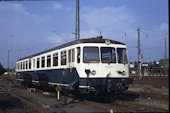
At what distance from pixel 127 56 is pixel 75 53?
117 inches

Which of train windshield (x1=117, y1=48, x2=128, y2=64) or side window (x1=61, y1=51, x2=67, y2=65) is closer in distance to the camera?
train windshield (x1=117, y1=48, x2=128, y2=64)

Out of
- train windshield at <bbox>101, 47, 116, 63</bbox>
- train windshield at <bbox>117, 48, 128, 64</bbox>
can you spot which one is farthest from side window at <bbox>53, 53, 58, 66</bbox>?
train windshield at <bbox>117, 48, 128, 64</bbox>

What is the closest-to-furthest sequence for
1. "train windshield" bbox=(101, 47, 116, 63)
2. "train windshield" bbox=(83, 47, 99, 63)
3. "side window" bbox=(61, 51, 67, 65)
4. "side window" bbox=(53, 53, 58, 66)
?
"train windshield" bbox=(83, 47, 99, 63)
"train windshield" bbox=(101, 47, 116, 63)
"side window" bbox=(61, 51, 67, 65)
"side window" bbox=(53, 53, 58, 66)

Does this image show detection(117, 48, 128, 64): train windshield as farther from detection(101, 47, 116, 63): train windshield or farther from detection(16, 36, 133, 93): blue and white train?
detection(101, 47, 116, 63): train windshield

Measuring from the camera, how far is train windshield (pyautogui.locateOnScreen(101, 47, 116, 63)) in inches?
459

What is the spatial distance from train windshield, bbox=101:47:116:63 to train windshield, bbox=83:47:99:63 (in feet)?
1.09

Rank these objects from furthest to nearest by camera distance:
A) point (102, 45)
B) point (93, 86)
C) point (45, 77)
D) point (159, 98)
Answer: point (45, 77)
point (159, 98)
point (102, 45)
point (93, 86)

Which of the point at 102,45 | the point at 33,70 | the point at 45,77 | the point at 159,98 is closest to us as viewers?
the point at 102,45

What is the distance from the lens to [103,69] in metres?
11.4

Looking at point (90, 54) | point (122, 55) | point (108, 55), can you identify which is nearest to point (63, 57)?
point (90, 54)

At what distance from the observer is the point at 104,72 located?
11.4 meters

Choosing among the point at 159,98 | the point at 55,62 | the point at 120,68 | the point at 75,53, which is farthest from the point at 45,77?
the point at 159,98

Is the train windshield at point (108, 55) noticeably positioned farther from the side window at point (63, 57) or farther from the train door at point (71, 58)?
the side window at point (63, 57)

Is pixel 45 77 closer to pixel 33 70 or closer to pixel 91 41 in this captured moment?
pixel 33 70
